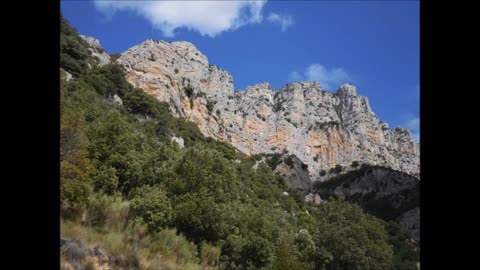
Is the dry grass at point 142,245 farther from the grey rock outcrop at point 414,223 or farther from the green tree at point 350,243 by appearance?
the green tree at point 350,243

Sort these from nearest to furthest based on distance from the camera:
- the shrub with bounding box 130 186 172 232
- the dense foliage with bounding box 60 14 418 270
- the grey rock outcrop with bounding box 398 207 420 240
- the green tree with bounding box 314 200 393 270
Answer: the grey rock outcrop with bounding box 398 207 420 240, the dense foliage with bounding box 60 14 418 270, the shrub with bounding box 130 186 172 232, the green tree with bounding box 314 200 393 270

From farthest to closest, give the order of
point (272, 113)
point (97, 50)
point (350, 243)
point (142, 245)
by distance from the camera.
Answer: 1. point (272, 113)
2. point (97, 50)
3. point (350, 243)
4. point (142, 245)

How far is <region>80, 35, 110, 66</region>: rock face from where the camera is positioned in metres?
44.5

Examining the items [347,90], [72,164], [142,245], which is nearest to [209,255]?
[142,245]

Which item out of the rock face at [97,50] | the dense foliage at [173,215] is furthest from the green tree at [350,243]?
the rock face at [97,50]

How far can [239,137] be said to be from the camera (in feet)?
218

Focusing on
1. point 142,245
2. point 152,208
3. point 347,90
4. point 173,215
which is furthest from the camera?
point 347,90

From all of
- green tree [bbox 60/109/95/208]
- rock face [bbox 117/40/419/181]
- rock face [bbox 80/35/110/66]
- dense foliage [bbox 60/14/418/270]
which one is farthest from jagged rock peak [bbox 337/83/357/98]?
green tree [bbox 60/109/95/208]

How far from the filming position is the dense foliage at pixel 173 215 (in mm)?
9857

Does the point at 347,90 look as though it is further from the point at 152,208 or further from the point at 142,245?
the point at 142,245

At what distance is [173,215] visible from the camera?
14227 millimetres

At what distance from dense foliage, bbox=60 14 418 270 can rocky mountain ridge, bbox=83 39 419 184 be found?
27308 mm

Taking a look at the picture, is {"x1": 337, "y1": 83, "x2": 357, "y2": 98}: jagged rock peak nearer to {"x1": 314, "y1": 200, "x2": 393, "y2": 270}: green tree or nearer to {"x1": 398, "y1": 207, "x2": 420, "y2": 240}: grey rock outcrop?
{"x1": 398, "y1": 207, "x2": 420, "y2": 240}: grey rock outcrop
